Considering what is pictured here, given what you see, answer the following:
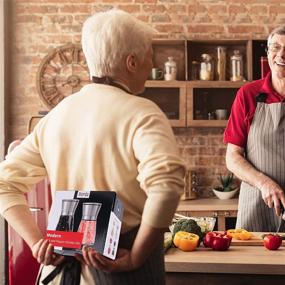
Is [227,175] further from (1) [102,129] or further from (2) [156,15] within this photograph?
(1) [102,129]

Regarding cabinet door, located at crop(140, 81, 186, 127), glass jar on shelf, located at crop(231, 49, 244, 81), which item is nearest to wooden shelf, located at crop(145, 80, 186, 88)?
cabinet door, located at crop(140, 81, 186, 127)

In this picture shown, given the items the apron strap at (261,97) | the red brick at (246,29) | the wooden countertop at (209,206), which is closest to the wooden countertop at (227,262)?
the apron strap at (261,97)

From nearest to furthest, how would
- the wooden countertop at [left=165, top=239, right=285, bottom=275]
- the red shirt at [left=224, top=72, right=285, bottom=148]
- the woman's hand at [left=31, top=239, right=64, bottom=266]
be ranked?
the woman's hand at [left=31, top=239, right=64, bottom=266]
the wooden countertop at [left=165, top=239, right=285, bottom=275]
the red shirt at [left=224, top=72, right=285, bottom=148]

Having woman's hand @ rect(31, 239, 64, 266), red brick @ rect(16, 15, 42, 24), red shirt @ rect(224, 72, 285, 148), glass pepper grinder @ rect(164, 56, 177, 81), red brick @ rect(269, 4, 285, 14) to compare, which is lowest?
woman's hand @ rect(31, 239, 64, 266)

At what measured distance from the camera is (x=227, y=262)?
1.88 m

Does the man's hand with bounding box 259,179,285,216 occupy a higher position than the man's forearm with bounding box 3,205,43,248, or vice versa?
the man's forearm with bounding box 3,205,43,248

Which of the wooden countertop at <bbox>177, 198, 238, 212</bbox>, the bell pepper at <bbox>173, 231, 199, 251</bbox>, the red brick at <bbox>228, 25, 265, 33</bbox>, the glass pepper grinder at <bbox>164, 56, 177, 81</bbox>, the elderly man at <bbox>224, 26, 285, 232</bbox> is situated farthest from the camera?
the red brick at <bbox>228, 25, 265, 33</bbox>

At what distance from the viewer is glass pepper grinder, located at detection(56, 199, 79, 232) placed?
134 cm

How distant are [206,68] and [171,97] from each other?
1.39 feet

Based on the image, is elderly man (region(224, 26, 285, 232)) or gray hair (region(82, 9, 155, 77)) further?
elderly man (region(224, 26, 285, 232))

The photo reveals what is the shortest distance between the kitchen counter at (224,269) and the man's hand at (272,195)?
0.44m

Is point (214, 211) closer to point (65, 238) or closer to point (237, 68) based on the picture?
point (237, 68)

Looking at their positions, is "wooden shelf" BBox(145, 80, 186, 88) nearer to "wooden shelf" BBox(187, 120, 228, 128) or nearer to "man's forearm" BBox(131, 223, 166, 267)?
"wooden shelf" BBox(187, 120, 228, 128)

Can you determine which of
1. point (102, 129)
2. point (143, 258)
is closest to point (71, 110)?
point (102, 129)
